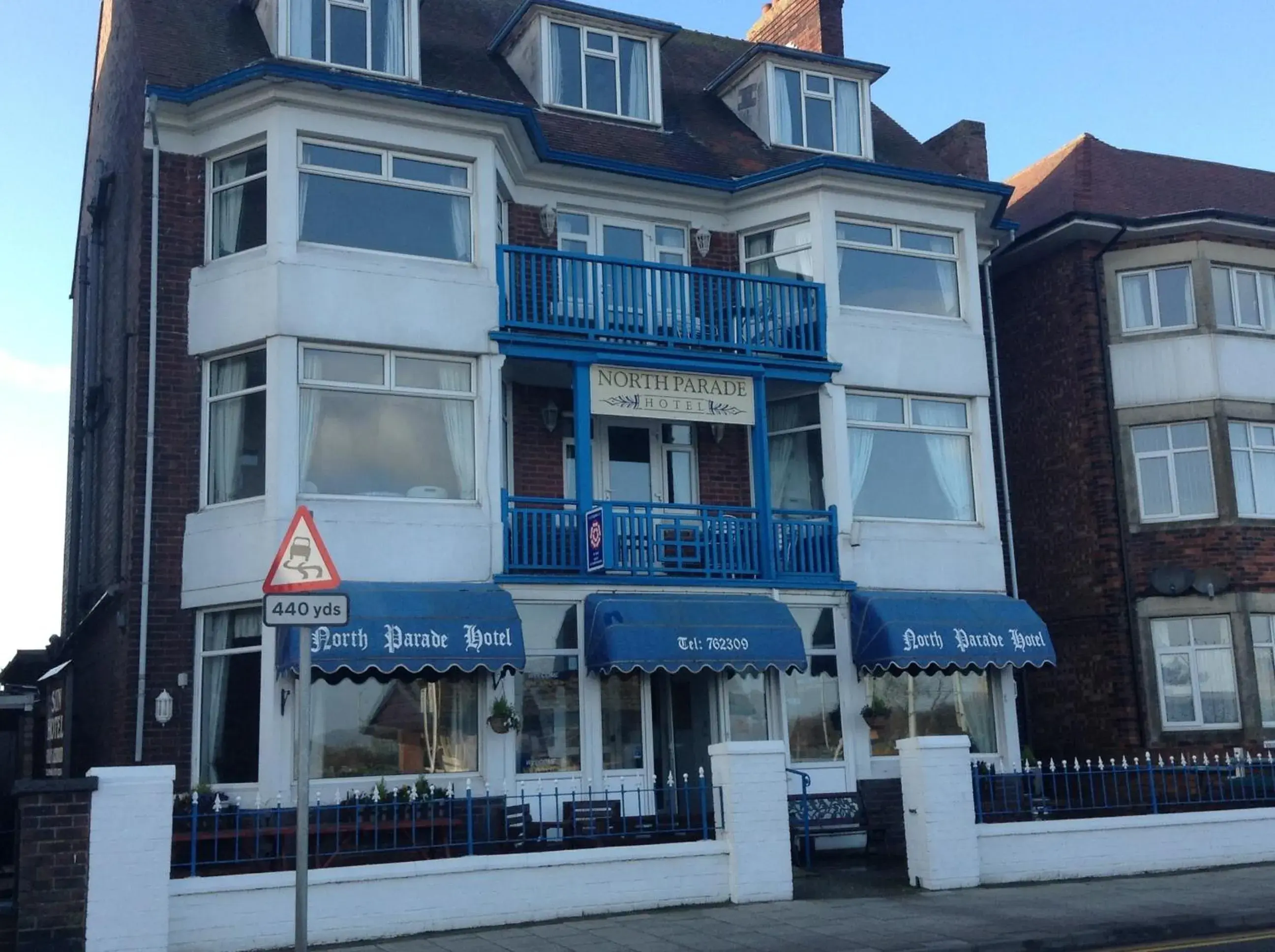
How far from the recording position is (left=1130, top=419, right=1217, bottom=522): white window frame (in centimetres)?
2073

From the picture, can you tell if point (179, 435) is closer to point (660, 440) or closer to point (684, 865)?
point (660, 440)

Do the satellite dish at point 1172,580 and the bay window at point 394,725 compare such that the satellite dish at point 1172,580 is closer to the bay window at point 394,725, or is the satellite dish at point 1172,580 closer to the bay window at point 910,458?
the bay window at point 910,458

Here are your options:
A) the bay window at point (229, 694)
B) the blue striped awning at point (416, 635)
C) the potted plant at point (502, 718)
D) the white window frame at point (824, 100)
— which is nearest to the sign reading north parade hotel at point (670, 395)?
the blue striped awning at point (416, 635)

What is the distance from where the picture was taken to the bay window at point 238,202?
16.3 meters

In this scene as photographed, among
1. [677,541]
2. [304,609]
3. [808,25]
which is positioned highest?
[808,25]

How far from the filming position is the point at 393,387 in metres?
16.2

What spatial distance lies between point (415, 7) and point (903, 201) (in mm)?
7000

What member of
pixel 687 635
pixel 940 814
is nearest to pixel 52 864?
pixel 687 635

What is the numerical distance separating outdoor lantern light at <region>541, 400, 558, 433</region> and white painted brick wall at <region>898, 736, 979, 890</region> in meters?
6.55

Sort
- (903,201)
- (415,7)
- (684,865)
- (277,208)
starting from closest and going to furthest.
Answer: (684,865) → (277,208) → (415,7) → (903,201)

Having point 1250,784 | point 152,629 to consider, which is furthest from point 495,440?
point 1250,784

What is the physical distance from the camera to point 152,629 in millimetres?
15328

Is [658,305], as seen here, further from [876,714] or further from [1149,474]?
[1149,474]

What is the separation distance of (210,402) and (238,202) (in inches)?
93.7
